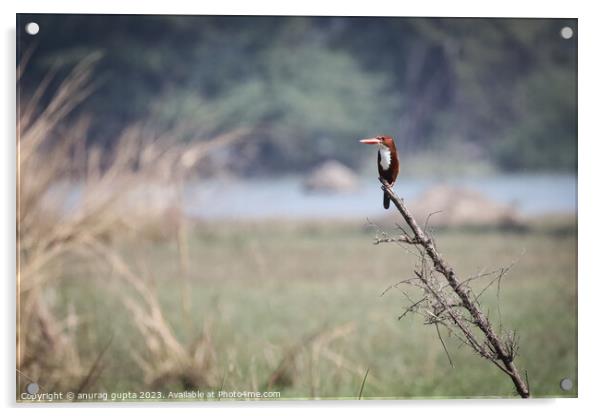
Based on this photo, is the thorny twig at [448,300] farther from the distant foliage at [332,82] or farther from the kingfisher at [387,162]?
the distant foliage at [332,82]

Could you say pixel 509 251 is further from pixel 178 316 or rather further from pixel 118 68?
pixel 118 68

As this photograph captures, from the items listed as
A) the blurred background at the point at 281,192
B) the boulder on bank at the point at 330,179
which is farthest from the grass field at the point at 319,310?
the boulder on bank at the point at 330,179

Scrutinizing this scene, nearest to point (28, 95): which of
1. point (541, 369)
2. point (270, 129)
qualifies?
point (270, 129)

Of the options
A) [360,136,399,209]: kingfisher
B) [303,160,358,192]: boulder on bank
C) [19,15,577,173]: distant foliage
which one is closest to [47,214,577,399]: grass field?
[303,160,358,192]: boulder on bank

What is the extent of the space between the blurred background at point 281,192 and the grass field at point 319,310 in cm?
1

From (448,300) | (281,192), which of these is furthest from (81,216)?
(448,300)

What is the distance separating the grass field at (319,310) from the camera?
9.81 ft

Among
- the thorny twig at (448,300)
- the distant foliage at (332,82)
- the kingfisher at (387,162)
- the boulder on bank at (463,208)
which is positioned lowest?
the thorny twig at (448,300)

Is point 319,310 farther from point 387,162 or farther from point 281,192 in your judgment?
point 387,162

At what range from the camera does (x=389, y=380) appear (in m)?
3.07

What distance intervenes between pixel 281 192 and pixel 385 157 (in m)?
1.52

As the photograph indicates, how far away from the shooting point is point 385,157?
1.79m

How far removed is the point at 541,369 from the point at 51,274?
7.15 ft

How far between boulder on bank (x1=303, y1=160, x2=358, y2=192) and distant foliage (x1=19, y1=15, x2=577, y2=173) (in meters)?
0.05
